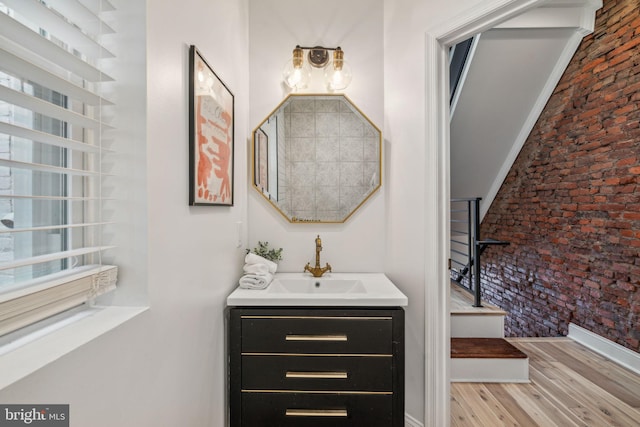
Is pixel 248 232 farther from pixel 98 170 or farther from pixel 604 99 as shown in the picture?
pixel 604 99

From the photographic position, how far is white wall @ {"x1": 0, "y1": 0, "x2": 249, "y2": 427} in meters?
0.68

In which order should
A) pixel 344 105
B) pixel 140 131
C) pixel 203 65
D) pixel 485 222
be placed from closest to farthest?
pixel 140 131
pixel 203 65
pixel 344 105
pixel 485 222

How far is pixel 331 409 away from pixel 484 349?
4.82 feet

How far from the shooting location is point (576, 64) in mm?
2682

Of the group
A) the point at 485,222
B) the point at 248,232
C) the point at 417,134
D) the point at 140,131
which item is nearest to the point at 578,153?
the point at 485,222

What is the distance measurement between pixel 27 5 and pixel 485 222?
4581mm

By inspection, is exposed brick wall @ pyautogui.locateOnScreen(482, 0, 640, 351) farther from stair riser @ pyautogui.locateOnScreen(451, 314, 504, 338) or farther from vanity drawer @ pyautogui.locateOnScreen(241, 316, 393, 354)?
vanity drawer @ pyautogui.locateOnScreen(241, 316, 393, 354)

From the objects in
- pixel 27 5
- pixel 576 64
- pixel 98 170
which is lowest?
pixel 98 170

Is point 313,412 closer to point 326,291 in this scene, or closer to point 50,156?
point 326,291

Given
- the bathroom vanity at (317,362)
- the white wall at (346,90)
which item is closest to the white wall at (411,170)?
the white wall at (346,90)

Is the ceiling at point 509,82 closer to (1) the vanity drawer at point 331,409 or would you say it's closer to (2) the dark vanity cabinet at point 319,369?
(2) the dark vanity cabinet at point 319,369

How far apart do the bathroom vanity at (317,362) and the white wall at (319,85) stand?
0.58 meters

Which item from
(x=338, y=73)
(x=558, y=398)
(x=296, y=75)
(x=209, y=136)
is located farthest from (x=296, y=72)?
(x=558, y=398)

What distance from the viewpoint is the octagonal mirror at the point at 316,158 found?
1.94 metres
